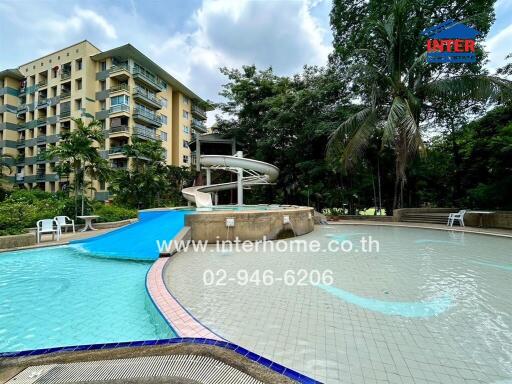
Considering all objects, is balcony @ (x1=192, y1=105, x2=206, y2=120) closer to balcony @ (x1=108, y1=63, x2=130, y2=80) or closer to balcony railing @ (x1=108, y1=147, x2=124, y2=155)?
balcony @ (x1=108, y1=63, x2=130, y2=80)

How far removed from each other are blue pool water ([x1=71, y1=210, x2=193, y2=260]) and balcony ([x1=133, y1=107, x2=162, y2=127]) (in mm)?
21909

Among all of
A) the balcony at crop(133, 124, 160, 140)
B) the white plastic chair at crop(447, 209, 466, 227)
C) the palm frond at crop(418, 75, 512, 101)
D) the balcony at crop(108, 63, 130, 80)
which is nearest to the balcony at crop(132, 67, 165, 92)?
the balcony at crop(108, 63, 130, 80)

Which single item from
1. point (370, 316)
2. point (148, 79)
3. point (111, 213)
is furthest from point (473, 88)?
point (148, 79)

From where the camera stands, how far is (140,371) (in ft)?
6.78

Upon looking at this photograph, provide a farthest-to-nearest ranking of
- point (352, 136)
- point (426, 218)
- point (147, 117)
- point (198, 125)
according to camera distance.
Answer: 1. point (198, 125)
2. point (147, 117)
3. point (426, 218)
4. point (352, 136)

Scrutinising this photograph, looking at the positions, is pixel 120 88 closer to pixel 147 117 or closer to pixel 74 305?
pixel 147 117

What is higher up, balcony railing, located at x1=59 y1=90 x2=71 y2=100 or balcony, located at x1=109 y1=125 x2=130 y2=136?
balcony railing, located at x1=59 y1=90 x2=71 y2=100

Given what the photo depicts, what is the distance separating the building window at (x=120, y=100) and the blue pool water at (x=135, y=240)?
22.8 meters

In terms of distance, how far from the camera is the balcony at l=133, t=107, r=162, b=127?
92.1ft

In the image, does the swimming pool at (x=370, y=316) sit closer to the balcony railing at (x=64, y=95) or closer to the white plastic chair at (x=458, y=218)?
the white plastic chair at (x=458, y=218)

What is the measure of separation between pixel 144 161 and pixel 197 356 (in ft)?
73.3

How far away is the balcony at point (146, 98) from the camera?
92.7ft

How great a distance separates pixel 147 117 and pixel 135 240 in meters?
24.7

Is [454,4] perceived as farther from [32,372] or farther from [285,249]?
[32,372]
